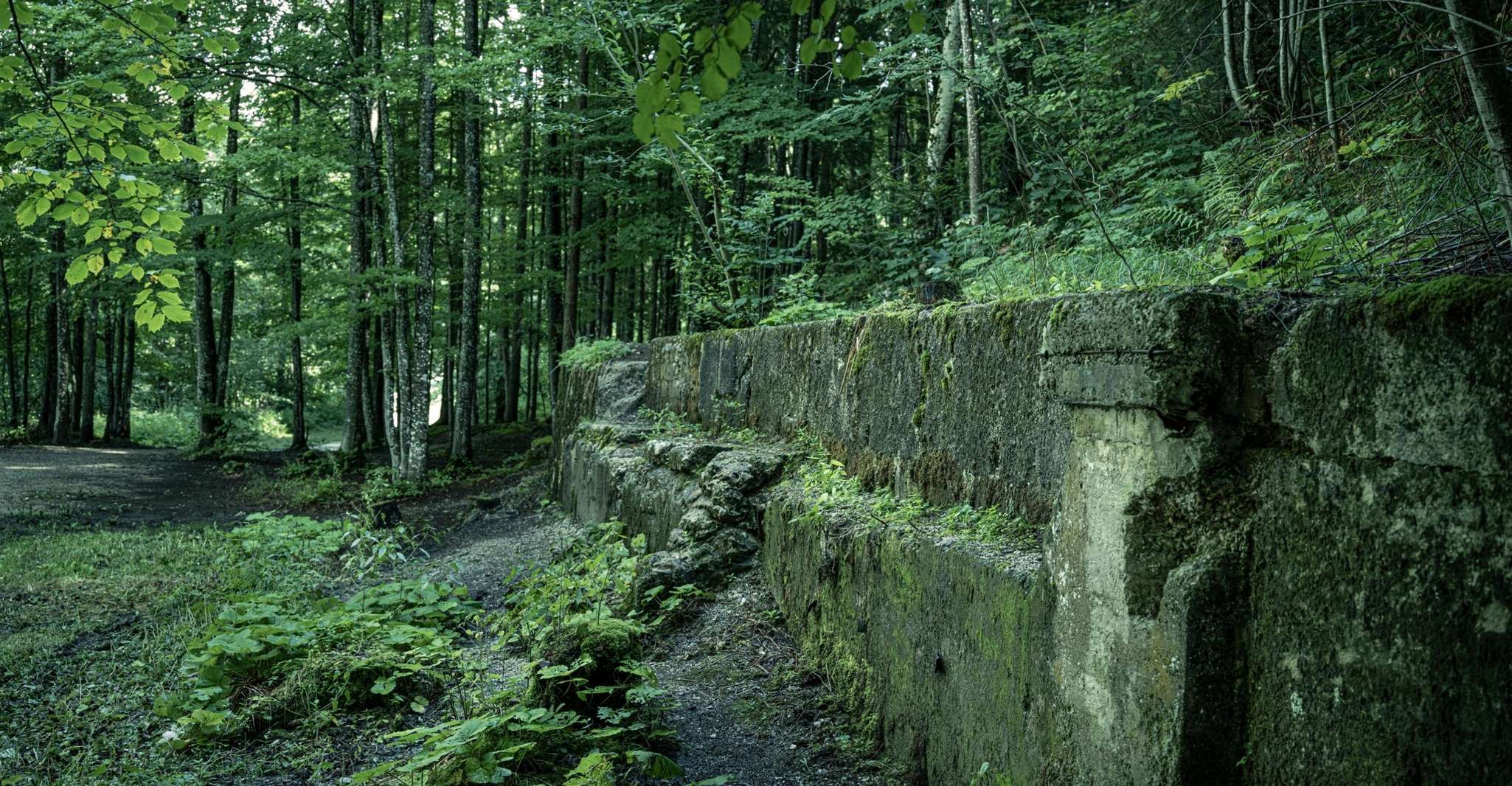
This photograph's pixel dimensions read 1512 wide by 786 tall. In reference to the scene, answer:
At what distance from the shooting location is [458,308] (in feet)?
68.6

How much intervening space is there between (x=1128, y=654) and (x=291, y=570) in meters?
7.79

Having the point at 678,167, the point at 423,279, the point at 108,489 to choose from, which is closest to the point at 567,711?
the point at 678,167

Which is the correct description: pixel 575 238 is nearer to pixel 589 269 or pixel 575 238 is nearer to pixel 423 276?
pixel 589 269

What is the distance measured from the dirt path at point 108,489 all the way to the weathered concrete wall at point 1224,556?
1194 centimetres

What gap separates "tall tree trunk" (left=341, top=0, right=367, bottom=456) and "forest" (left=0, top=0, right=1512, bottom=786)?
0.17m

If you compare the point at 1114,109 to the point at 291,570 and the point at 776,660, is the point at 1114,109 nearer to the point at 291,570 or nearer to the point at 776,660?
the point at 776,660

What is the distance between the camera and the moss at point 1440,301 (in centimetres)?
150

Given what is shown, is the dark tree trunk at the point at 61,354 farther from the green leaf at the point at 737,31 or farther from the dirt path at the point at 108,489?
the green leaf at the point at 737,31

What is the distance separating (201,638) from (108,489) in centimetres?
1058

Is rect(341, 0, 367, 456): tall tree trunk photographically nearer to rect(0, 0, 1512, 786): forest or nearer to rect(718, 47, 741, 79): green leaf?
rect(0, 0, 1512, 786): forest

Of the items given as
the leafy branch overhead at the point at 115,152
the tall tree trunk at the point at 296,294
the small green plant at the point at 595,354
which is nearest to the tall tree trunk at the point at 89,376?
the tall tree trunk at the point at 296,294

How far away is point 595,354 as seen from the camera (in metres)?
11.9

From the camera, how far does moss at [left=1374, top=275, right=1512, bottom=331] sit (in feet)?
4.91

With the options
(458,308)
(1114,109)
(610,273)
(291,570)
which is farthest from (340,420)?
(1114,109)
